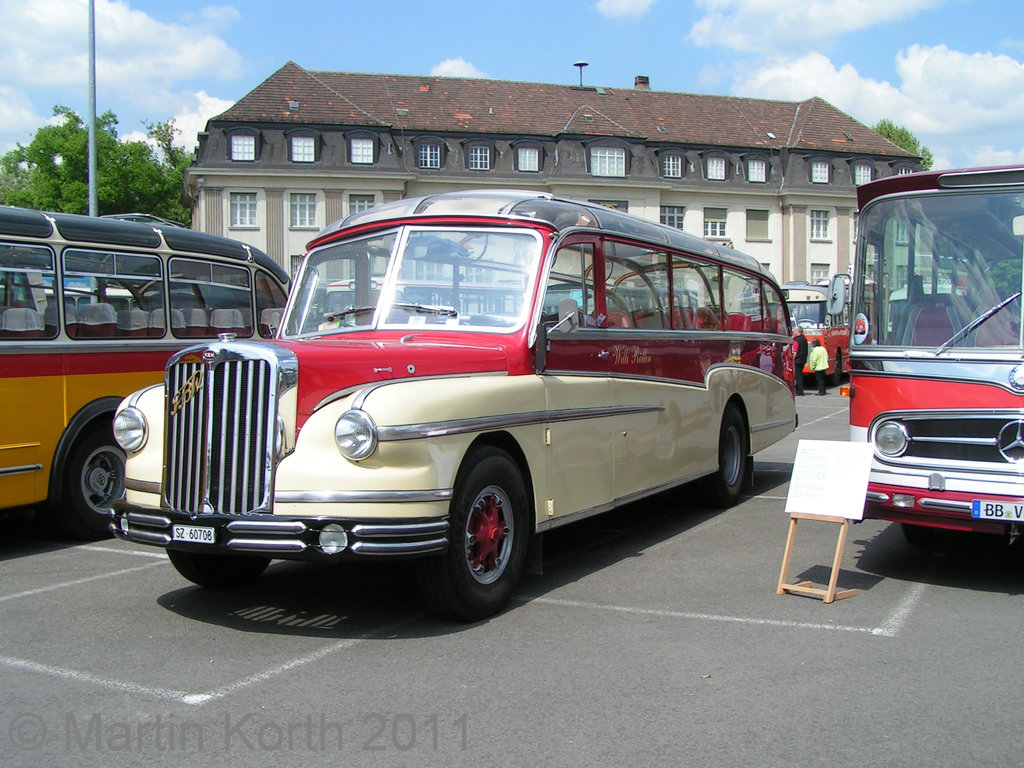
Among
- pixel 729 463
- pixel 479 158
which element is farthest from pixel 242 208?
pixel 729 463

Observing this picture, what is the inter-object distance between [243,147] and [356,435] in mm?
44068

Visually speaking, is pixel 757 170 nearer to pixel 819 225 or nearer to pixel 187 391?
pixel 819 225

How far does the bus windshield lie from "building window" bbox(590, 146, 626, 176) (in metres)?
45.1

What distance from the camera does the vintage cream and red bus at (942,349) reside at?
20.6ft

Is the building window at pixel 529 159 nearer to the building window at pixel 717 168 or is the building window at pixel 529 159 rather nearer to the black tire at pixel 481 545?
the building window at pixel 717 168

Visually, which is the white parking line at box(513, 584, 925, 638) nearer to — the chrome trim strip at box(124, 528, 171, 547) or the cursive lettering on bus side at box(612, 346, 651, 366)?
the cursive lettering on bus side at box(612, 346, 651, 366)

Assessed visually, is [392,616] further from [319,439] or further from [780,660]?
[780,660]

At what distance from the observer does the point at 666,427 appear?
8.42 meters

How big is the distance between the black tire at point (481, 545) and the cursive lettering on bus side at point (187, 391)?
1.55 meters

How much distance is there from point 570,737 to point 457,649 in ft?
4.31

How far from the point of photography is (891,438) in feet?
22.0

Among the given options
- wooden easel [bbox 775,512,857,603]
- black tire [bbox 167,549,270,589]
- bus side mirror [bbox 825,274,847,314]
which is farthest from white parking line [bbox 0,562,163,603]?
bus side mirror [bbox 825,274,847,314]

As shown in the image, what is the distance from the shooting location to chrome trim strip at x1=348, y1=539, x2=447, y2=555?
16.9 ft

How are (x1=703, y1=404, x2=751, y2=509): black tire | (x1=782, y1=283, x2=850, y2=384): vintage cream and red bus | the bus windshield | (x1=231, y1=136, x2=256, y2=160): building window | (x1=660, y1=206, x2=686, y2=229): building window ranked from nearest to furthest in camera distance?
the bus windshield → (x1=703, y1=404, x2=751, y2=509): black tire → (x1=782, y1=283, x2=850, y2=384): vintage cream and red bus → (x1=231, y1=136, x2=256, y2=160): building window → (x1=660, y1=206, x2=686, y2=229): building window
